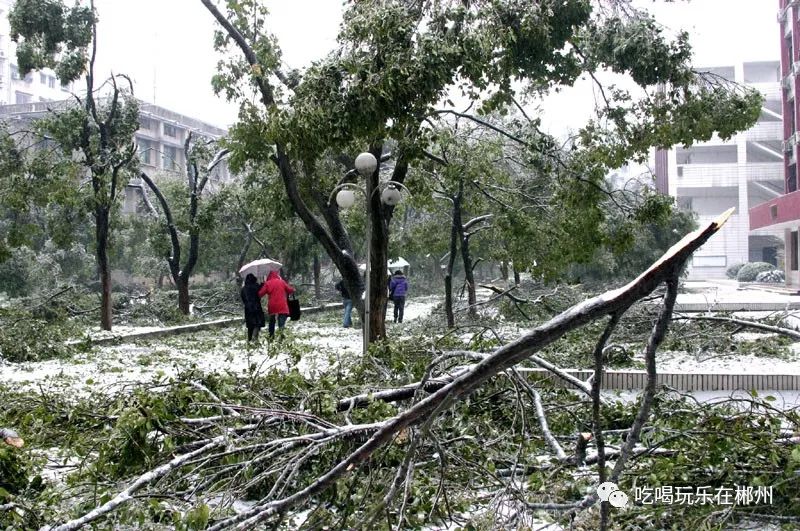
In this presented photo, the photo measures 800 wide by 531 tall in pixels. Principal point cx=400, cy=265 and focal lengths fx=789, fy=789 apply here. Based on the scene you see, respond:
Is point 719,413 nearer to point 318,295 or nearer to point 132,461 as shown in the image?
point 132,461

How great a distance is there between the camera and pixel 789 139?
36.0 m

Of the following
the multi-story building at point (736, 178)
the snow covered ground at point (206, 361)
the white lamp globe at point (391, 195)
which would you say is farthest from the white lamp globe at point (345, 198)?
the multi-story building at point (736, 178)

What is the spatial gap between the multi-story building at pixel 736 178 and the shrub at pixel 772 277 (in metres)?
6.15

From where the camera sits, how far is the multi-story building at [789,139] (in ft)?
109

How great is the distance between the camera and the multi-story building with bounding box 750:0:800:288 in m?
33.2

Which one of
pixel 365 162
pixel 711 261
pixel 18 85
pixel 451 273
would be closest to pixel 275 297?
pixel 451 273

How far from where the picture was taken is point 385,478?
13.4ft

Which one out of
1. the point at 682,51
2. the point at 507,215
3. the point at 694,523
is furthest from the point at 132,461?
the point at 507,215

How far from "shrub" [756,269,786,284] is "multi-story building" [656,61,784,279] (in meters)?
6.15

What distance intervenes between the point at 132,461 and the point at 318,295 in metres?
27.7

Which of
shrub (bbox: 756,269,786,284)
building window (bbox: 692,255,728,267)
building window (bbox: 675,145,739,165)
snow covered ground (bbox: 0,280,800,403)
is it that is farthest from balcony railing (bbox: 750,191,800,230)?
snow covered ground (bbox: 0,280,800,403)

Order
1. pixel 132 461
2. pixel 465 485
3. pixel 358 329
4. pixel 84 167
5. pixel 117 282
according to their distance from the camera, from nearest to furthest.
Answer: pixel 465 485
pixel 132 461
pixel 84 167
pixel 358 329
pixel 117 282

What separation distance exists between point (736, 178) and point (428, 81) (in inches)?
1818

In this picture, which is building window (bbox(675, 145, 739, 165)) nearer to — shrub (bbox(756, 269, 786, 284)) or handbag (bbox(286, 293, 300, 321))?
shrub (bbox(756, 269, 786, 284))
